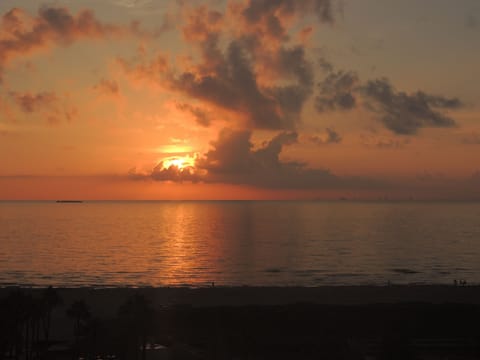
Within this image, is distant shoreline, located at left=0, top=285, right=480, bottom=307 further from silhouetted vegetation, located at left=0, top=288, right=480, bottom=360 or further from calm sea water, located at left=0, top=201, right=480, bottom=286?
calm sea water, located at left=0, top=201, right=480, bottom=286

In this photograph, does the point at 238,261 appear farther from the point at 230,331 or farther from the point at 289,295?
the point at 230,331

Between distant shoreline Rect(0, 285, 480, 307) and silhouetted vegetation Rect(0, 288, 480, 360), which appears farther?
distant shoreline Rect(0, 285, 480, 307)

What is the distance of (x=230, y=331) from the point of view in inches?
1882

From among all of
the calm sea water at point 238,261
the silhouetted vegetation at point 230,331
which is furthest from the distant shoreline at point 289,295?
the calm sea water at point 238,261

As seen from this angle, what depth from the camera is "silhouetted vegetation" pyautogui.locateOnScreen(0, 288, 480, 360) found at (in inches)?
1524

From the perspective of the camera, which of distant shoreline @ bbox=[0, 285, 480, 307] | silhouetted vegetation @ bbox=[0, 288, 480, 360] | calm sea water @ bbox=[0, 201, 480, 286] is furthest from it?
calm sea water @ bbox=[0, 201, 480, 286]

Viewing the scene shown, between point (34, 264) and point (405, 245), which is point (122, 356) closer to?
point (34, 264)

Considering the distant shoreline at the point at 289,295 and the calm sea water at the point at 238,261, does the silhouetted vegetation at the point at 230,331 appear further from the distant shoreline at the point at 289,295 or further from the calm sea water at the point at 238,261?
the calm sea water at the point at 238,261

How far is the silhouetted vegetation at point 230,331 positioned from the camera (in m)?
38.7

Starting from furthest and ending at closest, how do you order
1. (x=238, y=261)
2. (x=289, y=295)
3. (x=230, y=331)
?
(x=238, y=261) → (x=289, y=295) → (x=230, y=331)

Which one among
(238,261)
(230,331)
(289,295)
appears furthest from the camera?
(238,261)

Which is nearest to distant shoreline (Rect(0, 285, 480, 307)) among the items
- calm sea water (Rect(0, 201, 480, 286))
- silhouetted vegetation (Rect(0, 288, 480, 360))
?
silhouetted vegetation (Rect(0, 288, 480, 360))

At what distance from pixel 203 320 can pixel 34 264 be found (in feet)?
240

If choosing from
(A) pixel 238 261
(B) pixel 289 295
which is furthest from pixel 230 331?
(A) pixel 238 261
